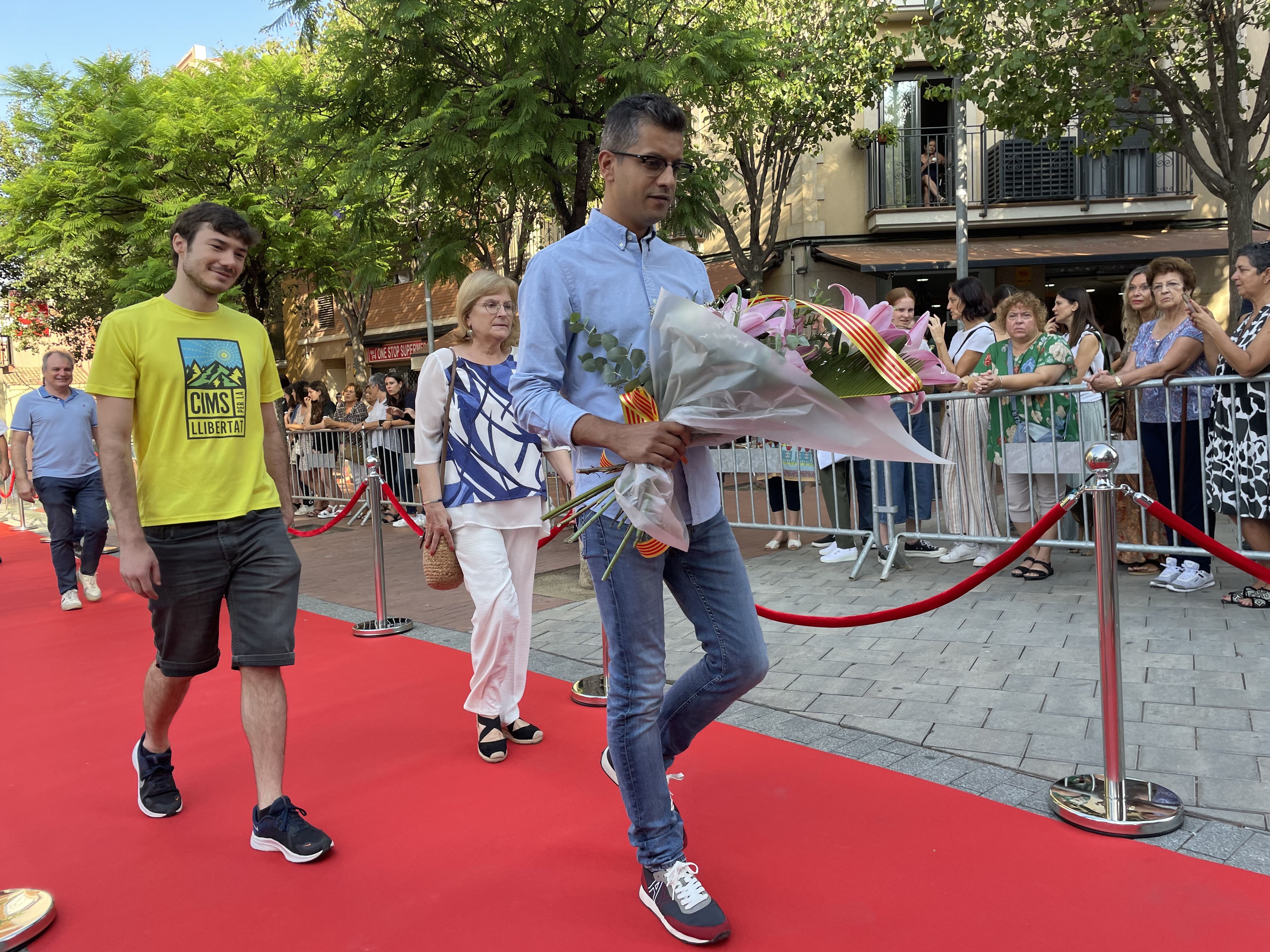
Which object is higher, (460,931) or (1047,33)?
(1047,33)

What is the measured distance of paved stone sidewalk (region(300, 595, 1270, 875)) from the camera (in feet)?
9.84

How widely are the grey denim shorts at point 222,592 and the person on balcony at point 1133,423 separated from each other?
17.5ft

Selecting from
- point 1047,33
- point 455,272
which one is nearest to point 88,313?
point 455,272

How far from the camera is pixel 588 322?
2658 millimetres

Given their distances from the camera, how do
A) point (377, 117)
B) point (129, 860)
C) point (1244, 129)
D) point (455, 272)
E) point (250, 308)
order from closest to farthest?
point (129, 860) → point (377, 117) → point (455, 272) → point (1244, 129) → point (250, 308)

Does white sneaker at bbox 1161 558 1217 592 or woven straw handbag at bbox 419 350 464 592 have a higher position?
woven straw handbag at bbox 419 350 464 592

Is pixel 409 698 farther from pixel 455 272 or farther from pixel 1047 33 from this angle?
pixel 1047 33

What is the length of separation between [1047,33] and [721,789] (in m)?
11.6

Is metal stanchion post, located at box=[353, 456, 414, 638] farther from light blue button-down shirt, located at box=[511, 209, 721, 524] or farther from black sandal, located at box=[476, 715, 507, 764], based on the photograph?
light blue button-down shirt, located at box=[511, 209, 721, 524]

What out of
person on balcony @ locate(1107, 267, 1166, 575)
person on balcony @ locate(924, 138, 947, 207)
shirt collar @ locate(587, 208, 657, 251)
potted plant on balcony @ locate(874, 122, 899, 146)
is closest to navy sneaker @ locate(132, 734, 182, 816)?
shirt collar @ locate(587, 208, 657, 251)

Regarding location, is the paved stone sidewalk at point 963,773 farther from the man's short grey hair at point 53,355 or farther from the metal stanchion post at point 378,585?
the man's short grey hair at point 53,355

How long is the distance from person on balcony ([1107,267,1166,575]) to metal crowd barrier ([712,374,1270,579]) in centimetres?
2

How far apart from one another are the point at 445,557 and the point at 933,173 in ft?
62.8

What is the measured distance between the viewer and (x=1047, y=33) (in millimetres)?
12078
